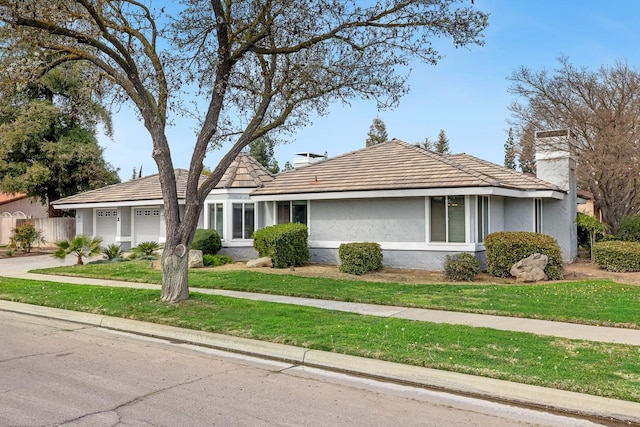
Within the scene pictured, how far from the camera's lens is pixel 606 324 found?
8914 millimetres

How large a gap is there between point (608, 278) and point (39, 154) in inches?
1099

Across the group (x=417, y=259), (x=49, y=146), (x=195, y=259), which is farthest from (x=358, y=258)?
→ (x=49, y=146)

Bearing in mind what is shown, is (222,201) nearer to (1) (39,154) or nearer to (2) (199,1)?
(2) (199,1)

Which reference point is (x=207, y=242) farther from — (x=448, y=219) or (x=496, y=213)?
(x=496, y=213)

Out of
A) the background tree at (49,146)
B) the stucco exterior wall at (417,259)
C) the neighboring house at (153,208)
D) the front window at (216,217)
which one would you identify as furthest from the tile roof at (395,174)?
the background tree at (49,146)

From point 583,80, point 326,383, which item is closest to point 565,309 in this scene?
point 326,383

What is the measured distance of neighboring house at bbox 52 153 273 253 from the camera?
20391 mm

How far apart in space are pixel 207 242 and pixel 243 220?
5.74 feet

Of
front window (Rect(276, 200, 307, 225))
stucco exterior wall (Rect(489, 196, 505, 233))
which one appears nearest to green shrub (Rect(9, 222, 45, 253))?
front window (Rect(276, 200, 307, 225))

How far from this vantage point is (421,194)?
1655 centimetres

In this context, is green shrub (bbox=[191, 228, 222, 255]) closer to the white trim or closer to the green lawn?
the white trim

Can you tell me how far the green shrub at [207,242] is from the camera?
62.9ft

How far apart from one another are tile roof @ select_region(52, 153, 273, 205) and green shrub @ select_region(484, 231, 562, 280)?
941cm

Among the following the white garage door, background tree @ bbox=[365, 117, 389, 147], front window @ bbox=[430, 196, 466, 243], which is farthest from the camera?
background tree @ bbox=[365, 117, 389, 147]
